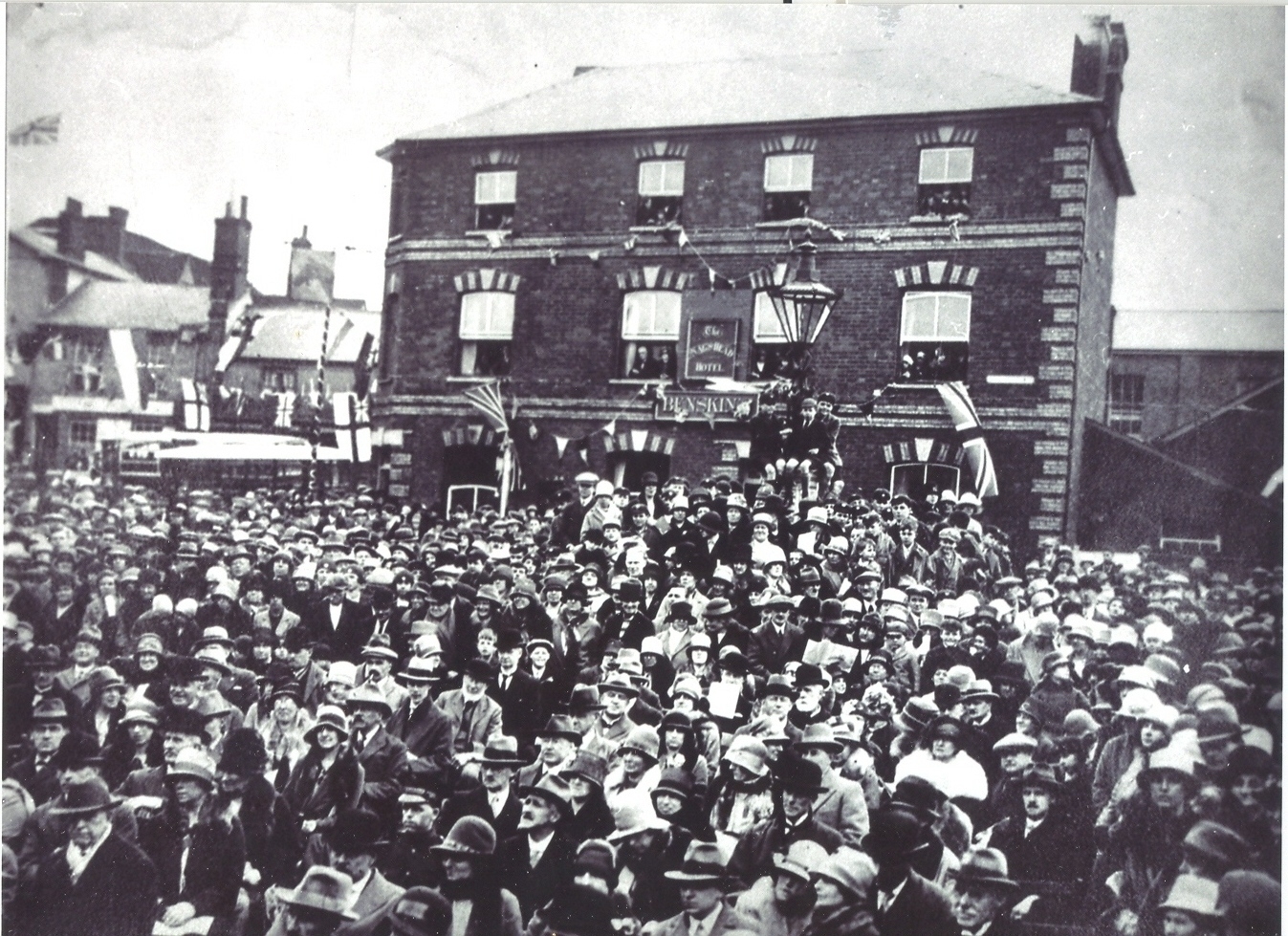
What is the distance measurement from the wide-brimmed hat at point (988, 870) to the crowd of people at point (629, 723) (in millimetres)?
13

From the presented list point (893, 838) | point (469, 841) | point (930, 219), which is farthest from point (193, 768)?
point (930, 219)

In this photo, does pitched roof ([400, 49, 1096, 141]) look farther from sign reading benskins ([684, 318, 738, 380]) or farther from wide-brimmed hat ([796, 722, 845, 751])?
wide-brimmed hat ([796, 722, 845, 751])

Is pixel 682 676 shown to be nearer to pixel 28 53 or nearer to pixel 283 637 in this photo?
pixel 283 637

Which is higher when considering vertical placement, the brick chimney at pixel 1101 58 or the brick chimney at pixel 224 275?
the brick chimney at pixel 1101 58

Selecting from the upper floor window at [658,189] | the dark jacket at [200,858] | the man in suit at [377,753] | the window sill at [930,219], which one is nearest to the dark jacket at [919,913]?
the man in suit at [377,753]

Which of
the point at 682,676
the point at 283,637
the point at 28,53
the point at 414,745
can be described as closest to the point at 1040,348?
the point at 682,676

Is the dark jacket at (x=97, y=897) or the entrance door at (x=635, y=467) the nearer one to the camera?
the dark jacket at (x=97, y=897)

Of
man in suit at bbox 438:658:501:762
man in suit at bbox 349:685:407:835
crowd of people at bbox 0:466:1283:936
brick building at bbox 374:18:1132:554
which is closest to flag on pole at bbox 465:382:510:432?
brick building at bbox 374:18:1132:554

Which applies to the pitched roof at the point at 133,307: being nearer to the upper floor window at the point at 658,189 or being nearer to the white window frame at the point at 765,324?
the upper floor window at the point at 658,189

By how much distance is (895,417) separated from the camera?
16.3ft

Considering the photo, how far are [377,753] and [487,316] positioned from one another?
2.33m

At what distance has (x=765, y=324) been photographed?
518 centimetres

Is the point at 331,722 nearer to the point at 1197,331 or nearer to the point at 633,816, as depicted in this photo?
the point at 633,816

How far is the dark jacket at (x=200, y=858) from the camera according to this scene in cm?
464
